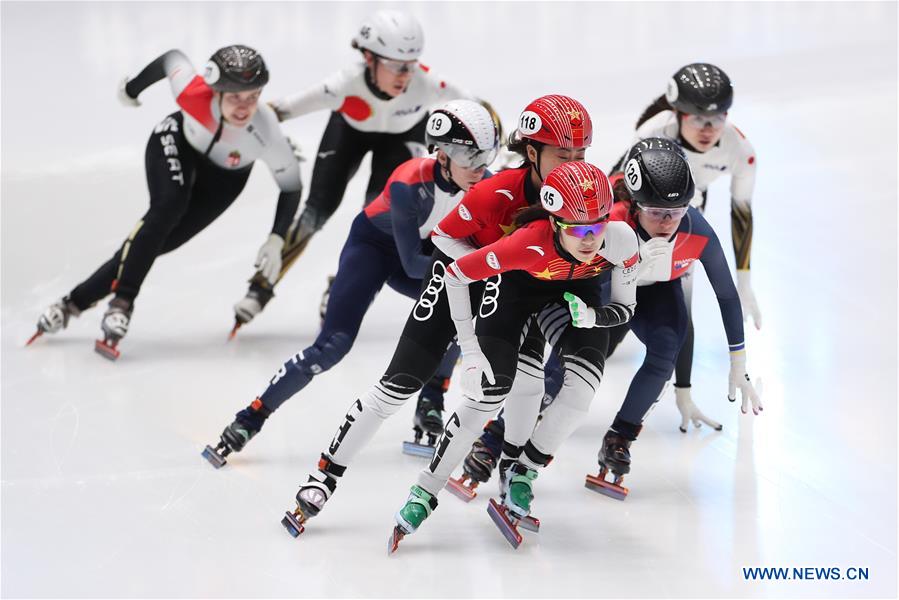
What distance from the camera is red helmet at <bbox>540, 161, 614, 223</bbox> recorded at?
4.27 m

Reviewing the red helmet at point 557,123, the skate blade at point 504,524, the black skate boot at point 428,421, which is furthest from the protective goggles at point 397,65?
the skate blade at point 504,524

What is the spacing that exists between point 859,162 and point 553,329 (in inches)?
256

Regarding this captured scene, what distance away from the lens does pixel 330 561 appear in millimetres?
4586

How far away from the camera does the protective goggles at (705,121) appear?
20.9 ft

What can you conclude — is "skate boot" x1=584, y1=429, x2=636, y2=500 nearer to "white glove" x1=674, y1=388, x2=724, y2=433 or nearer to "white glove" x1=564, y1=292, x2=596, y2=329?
"white glove" x1=674, y1=388, x2=724, y2=433

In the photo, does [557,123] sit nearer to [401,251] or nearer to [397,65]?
[401,251]

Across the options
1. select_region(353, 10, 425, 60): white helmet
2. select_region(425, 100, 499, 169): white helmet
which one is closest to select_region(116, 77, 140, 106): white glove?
select_region(353, 10, 425, 60): white helmet

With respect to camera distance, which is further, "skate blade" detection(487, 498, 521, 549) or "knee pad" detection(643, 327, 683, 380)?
"knee pad" detection(643, 327, 683, 380)

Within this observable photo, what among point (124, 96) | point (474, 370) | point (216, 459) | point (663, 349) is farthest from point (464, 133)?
point (124, 96)

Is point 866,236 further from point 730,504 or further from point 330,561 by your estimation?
point 330,561

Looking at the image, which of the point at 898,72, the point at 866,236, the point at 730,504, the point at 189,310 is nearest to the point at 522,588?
the point at 730,504

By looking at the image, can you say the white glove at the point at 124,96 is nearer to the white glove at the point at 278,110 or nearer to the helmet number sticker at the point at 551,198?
the white glove at the point at 278,110

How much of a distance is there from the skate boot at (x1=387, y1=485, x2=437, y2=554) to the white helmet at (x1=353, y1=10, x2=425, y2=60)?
128 inches

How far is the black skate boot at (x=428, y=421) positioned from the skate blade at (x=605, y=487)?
2.52 ft
